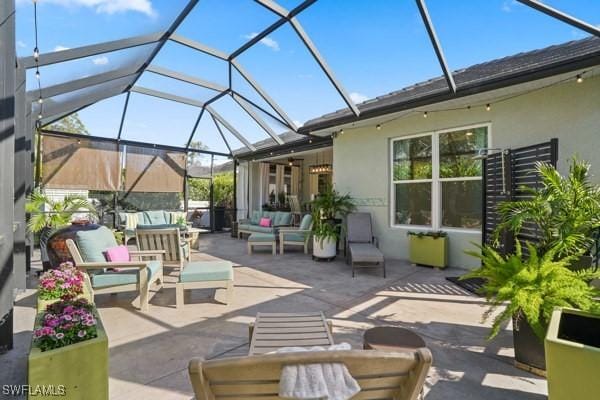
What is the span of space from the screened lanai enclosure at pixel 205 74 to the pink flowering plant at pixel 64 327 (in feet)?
4.44

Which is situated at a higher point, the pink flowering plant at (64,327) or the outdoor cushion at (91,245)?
the outdoor cushion at (91,245)

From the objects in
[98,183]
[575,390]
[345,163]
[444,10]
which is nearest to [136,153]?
[98,183]

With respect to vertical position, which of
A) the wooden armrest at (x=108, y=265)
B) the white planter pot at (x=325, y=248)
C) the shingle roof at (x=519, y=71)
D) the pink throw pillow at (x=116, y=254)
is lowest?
the white planter pot at (x=325, y=248)

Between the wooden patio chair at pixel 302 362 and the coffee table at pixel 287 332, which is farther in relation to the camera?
the coffee table at pixel 287 332

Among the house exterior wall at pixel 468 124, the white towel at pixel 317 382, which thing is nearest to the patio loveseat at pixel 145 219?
the house exterior wall at pixel 468 124

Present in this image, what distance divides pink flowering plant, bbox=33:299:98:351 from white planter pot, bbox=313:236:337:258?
16.8ft

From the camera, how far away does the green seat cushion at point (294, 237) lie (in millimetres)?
7754

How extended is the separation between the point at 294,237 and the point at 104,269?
4655mm

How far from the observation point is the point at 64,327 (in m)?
1.82

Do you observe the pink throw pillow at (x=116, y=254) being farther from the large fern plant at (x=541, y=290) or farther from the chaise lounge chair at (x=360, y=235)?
the large fern plant at (x=541, y=290)

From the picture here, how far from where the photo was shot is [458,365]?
254 centimetres

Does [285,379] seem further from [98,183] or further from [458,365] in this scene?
[98,183]

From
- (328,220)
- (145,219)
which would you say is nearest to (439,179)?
(328,220)

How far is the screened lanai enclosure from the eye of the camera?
411 centimetres
